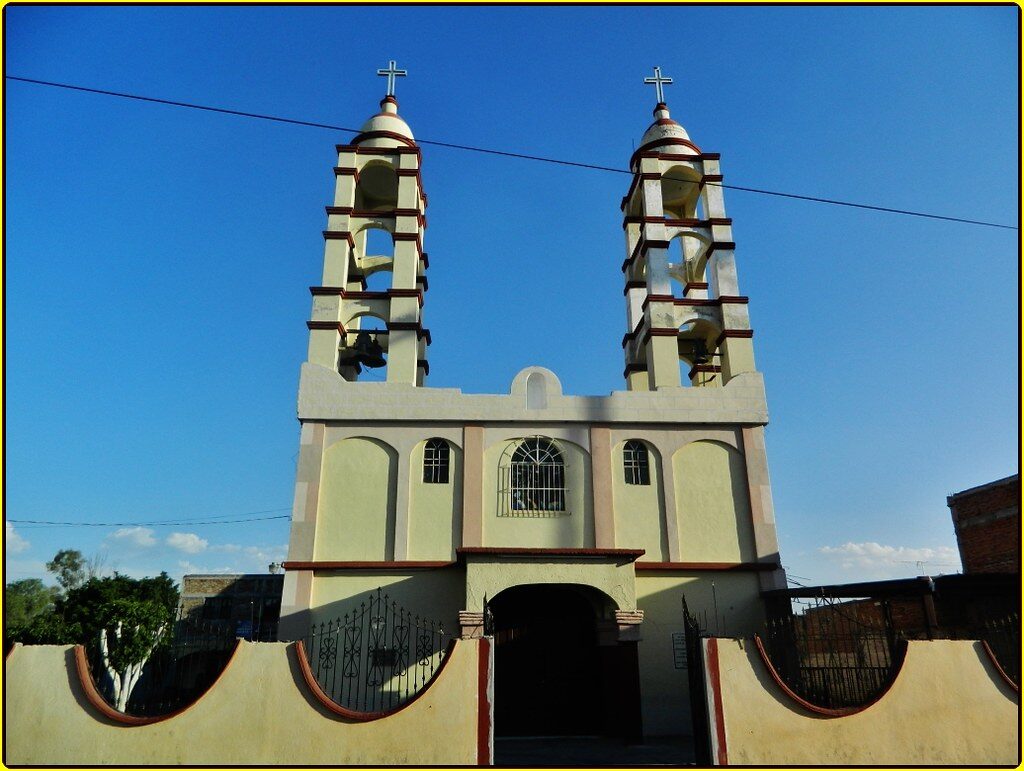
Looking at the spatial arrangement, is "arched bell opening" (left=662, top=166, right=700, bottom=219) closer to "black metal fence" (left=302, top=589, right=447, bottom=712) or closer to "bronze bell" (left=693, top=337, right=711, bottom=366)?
"bronze bell" (left=693, top=337, right=711, bottom=366)

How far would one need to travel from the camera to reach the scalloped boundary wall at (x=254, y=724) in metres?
9.58

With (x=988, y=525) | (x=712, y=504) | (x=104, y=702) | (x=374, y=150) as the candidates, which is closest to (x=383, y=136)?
(x=374, y=150)

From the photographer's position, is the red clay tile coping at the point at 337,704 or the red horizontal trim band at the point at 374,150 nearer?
the red clay tile coping at the point at 337,704

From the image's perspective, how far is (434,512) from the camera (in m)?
16.8

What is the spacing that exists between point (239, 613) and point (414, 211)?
84.5ft

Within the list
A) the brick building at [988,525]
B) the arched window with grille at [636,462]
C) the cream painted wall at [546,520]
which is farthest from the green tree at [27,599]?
the brick building at [988,525]

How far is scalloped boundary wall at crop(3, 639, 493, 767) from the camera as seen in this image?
9578 millimetres

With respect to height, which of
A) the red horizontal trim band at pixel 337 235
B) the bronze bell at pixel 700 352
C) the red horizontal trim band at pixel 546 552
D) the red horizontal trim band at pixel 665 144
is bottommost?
the red horizontal trim band at pixel 546 552

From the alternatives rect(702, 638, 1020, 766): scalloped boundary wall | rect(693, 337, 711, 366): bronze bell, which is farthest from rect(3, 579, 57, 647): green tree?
rect(702, 638, 1020, 766): scalloped boundary wall

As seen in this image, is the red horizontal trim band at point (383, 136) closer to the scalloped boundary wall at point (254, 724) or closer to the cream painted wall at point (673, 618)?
the cream painted wall at point (673, 618)

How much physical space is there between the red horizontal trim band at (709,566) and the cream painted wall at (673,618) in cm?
15

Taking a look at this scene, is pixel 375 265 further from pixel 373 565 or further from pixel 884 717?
pixel 884 717

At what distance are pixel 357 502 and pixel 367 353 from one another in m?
4.77

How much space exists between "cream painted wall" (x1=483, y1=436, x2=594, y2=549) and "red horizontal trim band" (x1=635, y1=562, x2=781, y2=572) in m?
1.47
